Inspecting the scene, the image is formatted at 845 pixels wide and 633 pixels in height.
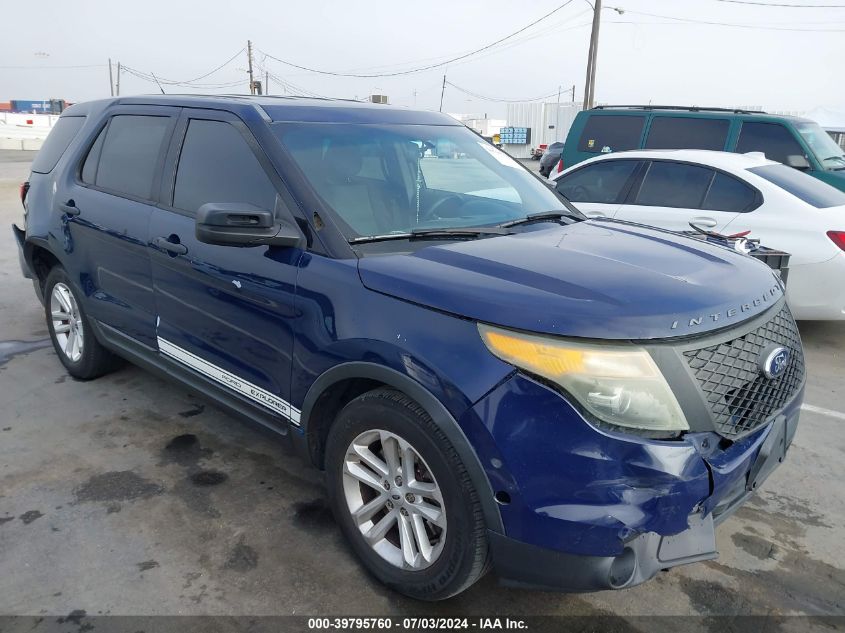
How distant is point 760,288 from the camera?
258cm

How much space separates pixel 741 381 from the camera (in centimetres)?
229

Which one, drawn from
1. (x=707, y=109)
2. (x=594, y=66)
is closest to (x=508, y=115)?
(x=594, y=66)

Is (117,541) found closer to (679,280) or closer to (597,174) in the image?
(679,280)

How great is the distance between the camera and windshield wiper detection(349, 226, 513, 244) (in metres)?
2.80

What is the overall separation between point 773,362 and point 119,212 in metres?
3.29

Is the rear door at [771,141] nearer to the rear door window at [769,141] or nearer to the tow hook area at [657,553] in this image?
the rear door window at [769,141]

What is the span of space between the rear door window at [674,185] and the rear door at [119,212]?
433 centimetres

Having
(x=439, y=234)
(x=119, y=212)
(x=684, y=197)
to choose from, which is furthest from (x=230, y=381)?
(x=684, y=197)

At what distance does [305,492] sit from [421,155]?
5.84 feet

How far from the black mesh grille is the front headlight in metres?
0.17

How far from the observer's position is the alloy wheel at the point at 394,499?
2.44 metres

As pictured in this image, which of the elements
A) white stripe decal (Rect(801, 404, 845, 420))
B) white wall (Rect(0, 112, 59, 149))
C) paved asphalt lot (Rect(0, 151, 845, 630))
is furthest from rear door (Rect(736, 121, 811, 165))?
white wall (Rect(0, 112, 59, 149))

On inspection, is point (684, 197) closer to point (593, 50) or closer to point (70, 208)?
point (70, 208)

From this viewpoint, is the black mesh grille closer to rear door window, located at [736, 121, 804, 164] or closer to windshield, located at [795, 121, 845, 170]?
rear door window, located at [736, 121, 804, 164]
